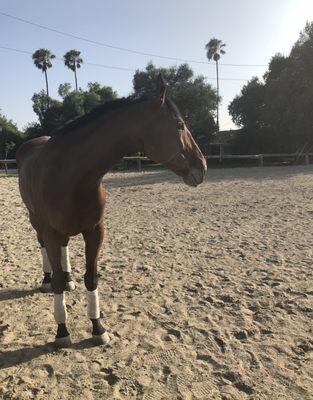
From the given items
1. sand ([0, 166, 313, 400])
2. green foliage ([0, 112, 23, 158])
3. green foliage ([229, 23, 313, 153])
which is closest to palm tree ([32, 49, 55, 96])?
green foliage ([0, 112, 23, 158])

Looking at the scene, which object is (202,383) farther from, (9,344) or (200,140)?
(200,140)

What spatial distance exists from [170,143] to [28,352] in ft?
6.77

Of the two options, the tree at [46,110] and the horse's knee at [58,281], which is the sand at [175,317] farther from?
the tree at [46,110]

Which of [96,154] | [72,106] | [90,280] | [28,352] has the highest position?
[72,106]

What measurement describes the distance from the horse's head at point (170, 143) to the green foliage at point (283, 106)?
2588 cm

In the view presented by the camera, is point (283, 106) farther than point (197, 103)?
No

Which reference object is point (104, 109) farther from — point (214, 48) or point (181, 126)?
point (214, 48)

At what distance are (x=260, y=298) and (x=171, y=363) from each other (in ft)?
4.98

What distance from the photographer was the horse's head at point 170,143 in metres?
2.75

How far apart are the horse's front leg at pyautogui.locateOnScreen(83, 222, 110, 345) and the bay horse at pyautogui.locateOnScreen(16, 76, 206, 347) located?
11 centimetres

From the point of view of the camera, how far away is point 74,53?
5522 centimetres

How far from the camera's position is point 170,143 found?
275cm

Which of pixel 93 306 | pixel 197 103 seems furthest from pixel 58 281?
pixel 197 103

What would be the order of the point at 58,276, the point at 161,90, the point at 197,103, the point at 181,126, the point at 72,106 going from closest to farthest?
the point at 161,90, the point at 181,126, the point at 58,276, the point at 197,103, the point at 72,106
